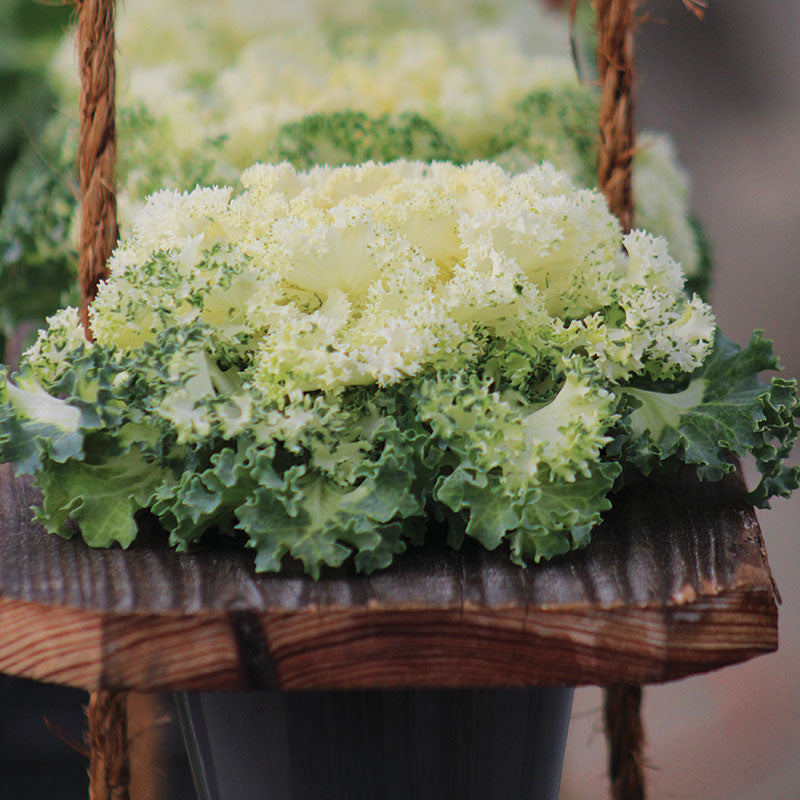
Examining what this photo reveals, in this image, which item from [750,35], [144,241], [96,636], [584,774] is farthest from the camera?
[750,35]

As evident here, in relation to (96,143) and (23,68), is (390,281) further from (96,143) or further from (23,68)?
(23,68)

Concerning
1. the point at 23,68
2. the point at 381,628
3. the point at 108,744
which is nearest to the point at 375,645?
the point at 381,628

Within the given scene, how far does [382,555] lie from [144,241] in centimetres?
33

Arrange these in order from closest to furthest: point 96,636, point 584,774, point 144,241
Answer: point 96,636
point 144,241
point 584,774

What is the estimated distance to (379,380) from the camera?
0.72 metres

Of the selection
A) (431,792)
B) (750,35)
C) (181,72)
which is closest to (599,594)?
Answer: (431,792)

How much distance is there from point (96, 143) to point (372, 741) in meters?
0.56

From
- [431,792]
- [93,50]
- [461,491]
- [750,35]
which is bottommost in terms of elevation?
[431,792]

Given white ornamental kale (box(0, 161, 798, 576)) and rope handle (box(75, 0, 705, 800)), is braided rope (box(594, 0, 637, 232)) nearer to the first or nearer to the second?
rope handle (box(75, 0, 705, 800))

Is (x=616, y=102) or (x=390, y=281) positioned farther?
(x=616, y=102)

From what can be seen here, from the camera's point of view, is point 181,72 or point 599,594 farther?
point 181,72

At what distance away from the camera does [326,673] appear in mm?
649

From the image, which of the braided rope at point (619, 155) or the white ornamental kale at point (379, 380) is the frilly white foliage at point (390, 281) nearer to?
the white ornamental kale at point (379, 380)

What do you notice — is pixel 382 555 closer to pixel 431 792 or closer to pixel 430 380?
pixel 430 380
